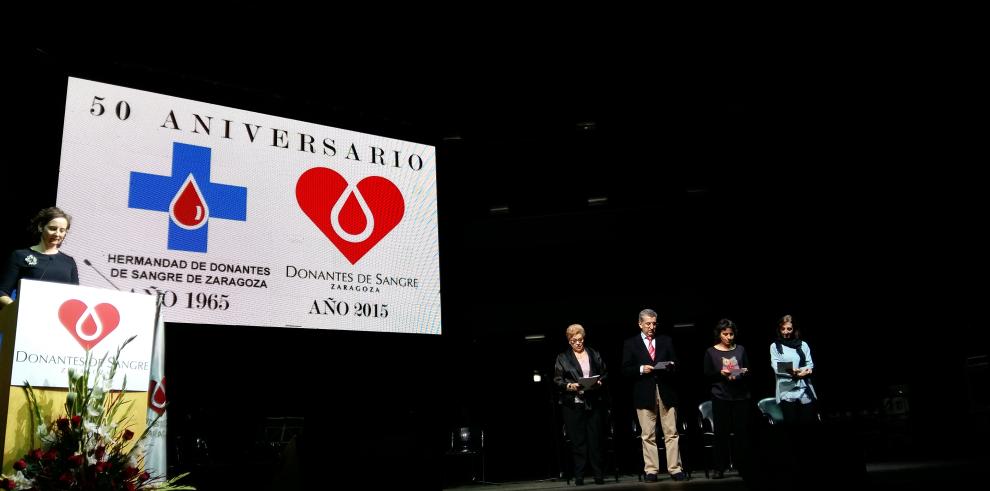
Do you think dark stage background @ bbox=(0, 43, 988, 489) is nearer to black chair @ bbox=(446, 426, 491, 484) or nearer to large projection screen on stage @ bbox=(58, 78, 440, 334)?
black chair @ bbox=(446, 426, 491, 484)

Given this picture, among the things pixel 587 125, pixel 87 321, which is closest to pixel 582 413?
pixel 587 125

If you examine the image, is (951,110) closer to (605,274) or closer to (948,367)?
(948,367)

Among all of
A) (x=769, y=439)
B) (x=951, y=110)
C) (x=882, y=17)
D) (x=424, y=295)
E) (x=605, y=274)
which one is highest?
(x=882, y=17)

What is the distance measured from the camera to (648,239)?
8.59 metres

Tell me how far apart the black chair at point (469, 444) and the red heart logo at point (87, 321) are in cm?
477

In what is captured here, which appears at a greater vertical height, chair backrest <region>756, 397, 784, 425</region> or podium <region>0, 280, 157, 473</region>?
podium <region>0, 280, 157, 473</region>

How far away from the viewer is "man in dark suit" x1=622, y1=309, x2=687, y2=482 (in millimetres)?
5199

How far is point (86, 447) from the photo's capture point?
2.02 metres

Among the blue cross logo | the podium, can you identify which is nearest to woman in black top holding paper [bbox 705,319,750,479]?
the blue cross logo

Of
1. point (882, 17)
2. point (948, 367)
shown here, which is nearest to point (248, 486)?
point (882, 17)

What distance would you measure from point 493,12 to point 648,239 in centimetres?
353

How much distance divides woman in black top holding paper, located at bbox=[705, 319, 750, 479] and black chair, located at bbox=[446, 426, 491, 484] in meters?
2.27

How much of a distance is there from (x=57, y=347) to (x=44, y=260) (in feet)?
3.65

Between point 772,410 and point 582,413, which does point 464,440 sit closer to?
point 582,413
